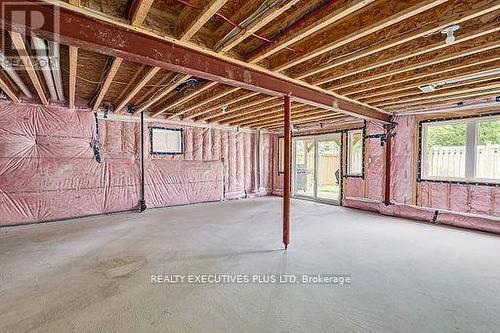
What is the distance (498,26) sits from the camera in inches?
77.4

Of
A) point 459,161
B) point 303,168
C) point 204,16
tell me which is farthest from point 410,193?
point 204,16

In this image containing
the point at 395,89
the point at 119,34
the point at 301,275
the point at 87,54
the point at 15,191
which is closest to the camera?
the point at 119,34

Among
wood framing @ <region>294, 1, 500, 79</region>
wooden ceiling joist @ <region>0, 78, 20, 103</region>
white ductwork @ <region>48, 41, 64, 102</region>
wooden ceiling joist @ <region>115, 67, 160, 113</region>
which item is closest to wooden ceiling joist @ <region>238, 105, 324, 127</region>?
wood framing @ <region>294, 1, 500, 79</region>

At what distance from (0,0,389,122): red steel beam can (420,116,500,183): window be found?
3867 mm

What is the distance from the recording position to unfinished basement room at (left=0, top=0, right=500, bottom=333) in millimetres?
1816

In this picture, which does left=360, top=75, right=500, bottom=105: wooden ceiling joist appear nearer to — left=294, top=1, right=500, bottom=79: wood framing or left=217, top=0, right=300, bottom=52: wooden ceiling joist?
left=294, top=1, right=500, bottom=79: wood framing

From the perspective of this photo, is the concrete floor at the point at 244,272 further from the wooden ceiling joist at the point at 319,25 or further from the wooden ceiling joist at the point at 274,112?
the wooden ceiling joist at the point at 274,112

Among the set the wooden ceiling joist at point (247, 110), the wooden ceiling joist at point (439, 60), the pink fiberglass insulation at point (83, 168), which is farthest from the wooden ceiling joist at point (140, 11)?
the pink fiberglass insulation at point (83, 168)

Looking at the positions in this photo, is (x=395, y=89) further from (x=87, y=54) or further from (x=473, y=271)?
(x=87, y=54)

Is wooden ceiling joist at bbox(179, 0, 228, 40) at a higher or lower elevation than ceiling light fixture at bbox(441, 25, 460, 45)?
lower

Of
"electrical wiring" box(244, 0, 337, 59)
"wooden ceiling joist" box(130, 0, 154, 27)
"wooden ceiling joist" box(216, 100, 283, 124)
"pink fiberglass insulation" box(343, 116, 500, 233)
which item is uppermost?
"electrical wiring" box(244, 0, 337, 59)

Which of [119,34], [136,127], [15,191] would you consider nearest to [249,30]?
[119,34]

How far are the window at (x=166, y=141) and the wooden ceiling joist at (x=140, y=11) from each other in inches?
169

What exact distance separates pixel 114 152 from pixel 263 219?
12.1 ft
